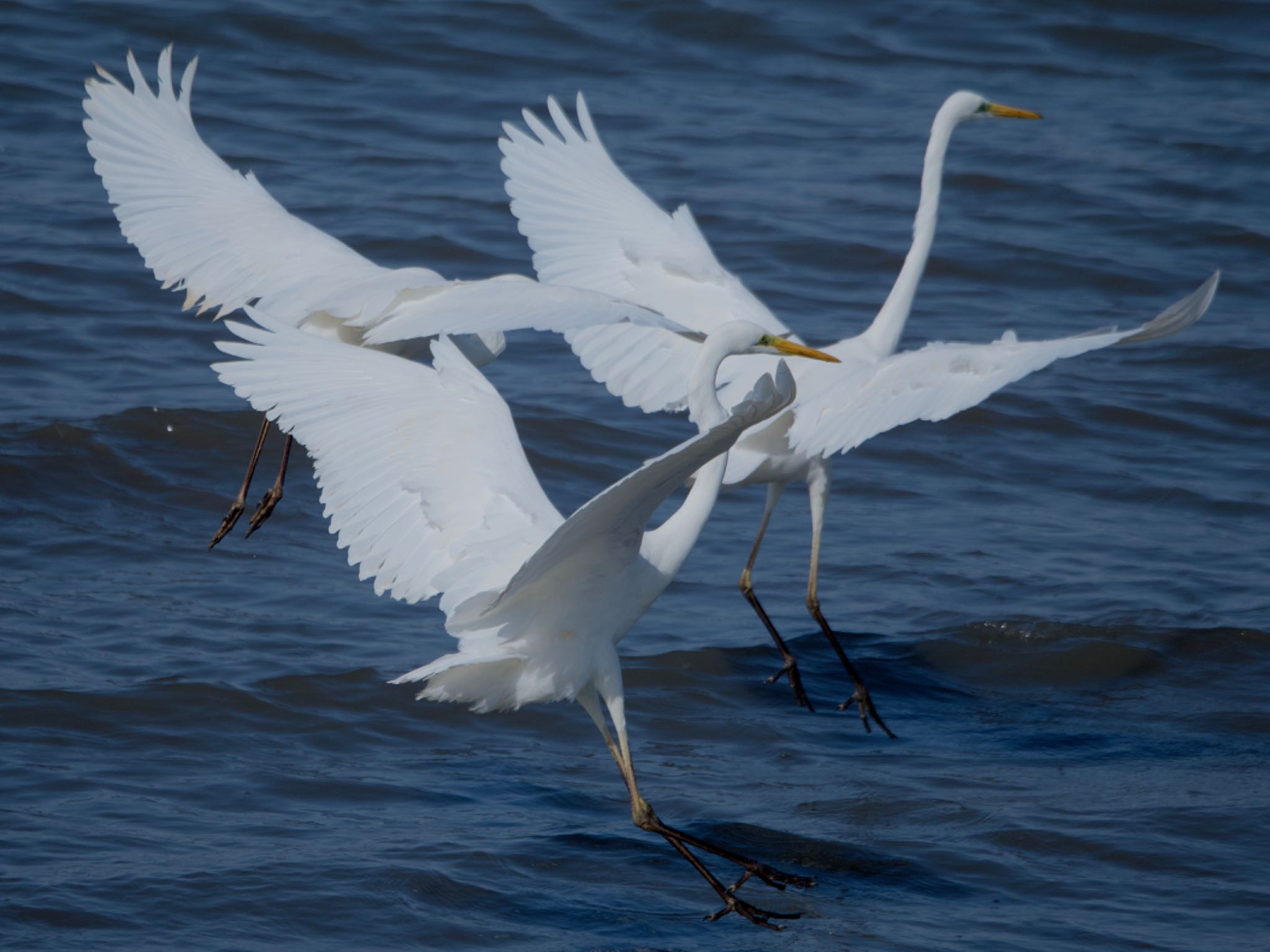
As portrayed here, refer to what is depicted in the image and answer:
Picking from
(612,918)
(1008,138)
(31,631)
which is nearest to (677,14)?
(1008,138)

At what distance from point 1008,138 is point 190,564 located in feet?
31.4

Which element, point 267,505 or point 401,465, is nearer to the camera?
point 401,465

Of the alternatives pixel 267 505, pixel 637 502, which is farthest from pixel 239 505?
pixel 637 502

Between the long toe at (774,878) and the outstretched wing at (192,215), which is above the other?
the outstretched wing at (192,215)

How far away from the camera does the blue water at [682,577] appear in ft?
17.0

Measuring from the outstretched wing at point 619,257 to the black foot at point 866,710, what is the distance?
1347 mm

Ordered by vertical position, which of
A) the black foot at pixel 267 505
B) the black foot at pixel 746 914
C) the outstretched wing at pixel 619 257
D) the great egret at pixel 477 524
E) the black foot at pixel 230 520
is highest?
the outstretched wing at pixel 619 257

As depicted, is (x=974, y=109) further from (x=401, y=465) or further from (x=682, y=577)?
(x=401, y=465)

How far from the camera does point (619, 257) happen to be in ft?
24.8

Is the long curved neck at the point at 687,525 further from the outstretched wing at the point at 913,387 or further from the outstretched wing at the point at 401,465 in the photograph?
the outstretched wing at the point at 913,387

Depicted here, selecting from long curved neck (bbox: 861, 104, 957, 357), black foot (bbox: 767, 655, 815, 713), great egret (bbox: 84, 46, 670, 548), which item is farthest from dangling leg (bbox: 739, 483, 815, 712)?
great egret (bbox: 84, 46, 670, 548)

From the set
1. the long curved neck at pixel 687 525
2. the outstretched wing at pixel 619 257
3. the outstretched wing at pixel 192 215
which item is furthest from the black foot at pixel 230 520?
the long curved neck at pixel 687 525

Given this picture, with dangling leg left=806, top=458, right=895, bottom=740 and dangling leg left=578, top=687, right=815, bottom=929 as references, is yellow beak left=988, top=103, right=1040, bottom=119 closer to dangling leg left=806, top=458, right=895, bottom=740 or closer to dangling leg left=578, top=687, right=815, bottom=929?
dangling leg left=806, top=458, right=895, bottom=740

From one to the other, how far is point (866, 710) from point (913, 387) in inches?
57.4
